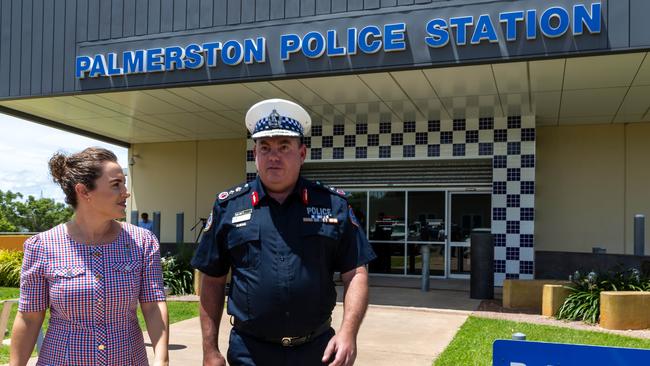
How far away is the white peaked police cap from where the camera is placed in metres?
2.55

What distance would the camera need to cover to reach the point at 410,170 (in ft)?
42.7

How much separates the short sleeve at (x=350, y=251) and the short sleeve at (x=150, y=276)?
801 mm

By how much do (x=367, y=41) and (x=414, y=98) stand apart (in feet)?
7.54

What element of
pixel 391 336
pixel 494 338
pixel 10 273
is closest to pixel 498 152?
pixel 494 338

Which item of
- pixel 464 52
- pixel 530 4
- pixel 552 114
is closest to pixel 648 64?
pixel 530 4

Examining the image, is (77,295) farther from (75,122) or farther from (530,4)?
(75,122)

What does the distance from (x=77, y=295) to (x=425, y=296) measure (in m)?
A: 8.71

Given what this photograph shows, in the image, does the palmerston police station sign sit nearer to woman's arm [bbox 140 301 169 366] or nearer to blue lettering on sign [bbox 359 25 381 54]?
blue lettering on sign [bbox 359 25 381 54]

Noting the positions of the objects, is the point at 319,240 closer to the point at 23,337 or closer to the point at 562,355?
the point at 562,355

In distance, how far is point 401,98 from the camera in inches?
411

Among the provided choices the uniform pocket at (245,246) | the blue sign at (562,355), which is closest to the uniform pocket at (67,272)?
the uniform pocket at (245,246)

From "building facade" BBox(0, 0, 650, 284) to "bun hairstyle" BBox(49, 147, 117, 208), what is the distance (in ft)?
21.1

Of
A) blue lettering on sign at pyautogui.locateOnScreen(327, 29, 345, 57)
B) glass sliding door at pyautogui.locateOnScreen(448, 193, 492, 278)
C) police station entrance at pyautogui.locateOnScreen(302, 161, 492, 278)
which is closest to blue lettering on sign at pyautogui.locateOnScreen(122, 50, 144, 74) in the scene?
blue lettering on sign at pyautogui.locateOnScreen(327, 29, 345, 57)

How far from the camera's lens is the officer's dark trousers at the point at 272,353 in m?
2.46
